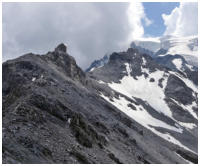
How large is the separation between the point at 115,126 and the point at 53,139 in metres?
36.7

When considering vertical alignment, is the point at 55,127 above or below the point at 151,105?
above

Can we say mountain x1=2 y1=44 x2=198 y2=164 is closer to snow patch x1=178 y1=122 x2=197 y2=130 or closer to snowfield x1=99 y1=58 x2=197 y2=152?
snowfield x1=99 y1=58 x2=197 y2=152

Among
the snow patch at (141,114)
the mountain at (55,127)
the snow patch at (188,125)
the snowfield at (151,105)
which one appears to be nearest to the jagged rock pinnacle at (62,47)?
the mountain at (55,127)

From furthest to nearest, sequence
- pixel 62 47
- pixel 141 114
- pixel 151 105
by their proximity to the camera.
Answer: pixel 151 105 < pixel 141 114 < pixel 62 47

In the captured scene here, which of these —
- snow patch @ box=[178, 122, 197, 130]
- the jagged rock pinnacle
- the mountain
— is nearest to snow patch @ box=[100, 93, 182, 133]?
the mountain

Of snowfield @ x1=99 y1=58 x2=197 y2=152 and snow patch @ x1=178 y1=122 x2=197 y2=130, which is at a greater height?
snowfield @ x1=99 y1=58 x2=197 y2=152

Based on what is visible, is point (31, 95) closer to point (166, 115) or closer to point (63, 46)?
point (63, 46)

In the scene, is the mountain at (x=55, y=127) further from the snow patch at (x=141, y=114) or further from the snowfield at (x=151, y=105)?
the snow patch at (x=141, y=114)

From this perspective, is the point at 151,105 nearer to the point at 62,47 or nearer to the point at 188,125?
the point at 188,125

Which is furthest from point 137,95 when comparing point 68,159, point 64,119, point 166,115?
point 68,159

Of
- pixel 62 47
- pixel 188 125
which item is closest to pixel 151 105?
pixel 188 125

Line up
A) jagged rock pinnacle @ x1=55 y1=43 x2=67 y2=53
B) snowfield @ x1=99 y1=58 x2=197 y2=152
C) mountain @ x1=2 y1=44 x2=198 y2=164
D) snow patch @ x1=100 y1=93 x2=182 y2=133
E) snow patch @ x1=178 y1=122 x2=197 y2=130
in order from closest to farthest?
mountain @ x1=2 y1=44 x2=198 y2=164 → snowfield @ x1=99 y1=58 x2=197 y2=152 → snow patch @ x1=100 y1=93 x2=182 y2=133 → jagged rock pinnacle @ x1=55 y1=43 x2=67 y2=53 → snow patch @ x1=178 y1=122 x2=197 y2=130

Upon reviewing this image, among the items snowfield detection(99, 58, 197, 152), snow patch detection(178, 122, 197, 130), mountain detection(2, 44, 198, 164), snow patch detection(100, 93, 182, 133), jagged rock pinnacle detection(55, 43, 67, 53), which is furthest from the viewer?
snow patch detection(178, 122, 197, 130)

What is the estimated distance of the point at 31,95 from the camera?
4547cm
